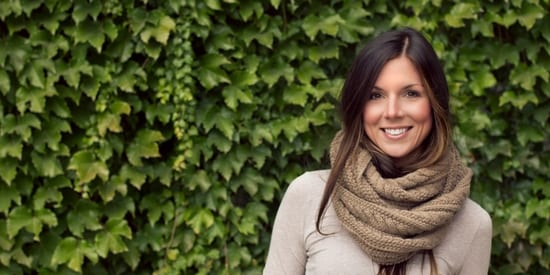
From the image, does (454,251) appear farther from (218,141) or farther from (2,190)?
(2,190)

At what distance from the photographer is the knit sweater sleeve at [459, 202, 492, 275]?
2.11 metres

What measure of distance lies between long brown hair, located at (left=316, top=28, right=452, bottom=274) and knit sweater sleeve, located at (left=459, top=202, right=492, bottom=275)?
0.41ft

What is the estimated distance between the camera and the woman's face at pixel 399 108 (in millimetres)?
2008

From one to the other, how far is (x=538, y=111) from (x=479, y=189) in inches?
16.2

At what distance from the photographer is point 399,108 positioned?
2002 mm

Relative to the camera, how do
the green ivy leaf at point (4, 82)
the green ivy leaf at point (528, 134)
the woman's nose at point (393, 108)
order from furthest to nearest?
1. the green ivy leaf at point (528, 134)
2. the green ivy leaf at point (4, 82)
3. the woman's nose at point (393, 108)

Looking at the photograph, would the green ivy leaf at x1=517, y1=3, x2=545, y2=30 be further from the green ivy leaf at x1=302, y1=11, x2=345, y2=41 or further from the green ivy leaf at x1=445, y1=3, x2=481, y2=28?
the green ivy leaf at x1=302, y1=11, x2=345, y2=41

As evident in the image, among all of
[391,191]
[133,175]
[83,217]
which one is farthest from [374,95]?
[83,217]

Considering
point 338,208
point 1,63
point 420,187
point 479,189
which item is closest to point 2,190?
point 1,63

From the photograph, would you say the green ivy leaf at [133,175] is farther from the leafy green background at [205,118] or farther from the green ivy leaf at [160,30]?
the green ivy leaf at [160,30]

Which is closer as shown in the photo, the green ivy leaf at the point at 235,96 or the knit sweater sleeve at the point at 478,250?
the knit sweater sleeve at the point at 478,250

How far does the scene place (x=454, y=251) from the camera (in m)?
2.08

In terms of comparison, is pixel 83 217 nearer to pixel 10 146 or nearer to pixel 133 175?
pixel 133 175

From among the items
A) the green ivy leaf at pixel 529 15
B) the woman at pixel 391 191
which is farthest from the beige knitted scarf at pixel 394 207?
the green ivy leaf at pixel 529 15
